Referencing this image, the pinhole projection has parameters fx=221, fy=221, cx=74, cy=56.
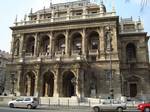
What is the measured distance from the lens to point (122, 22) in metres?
50.7

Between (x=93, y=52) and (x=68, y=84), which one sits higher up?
(x=93, y=52)

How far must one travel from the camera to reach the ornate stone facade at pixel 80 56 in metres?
38.0

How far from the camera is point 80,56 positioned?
37.7 meters

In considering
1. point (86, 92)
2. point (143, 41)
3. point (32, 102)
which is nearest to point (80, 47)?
point (86, 92)

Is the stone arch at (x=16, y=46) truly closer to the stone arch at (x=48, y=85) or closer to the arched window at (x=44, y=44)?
the arched window at (x=44, y=44)

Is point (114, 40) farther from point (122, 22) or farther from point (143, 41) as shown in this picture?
point (122, 22)

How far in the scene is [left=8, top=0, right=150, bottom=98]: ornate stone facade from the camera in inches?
1495

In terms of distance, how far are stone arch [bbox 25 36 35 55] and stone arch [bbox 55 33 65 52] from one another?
5.58 meters

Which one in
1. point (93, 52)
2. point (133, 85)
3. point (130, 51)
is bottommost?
point (133, 85)

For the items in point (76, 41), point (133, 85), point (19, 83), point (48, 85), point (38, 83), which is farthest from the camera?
point (76, 41)

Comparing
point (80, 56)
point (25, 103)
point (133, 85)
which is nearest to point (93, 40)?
point (80, 56)

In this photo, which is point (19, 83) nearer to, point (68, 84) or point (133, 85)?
point (68, 84)

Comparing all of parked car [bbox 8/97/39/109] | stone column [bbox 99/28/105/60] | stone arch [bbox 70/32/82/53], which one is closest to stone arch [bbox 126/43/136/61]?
stone column [bbox 99/28/105/60]

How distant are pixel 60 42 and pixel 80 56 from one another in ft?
30.4
